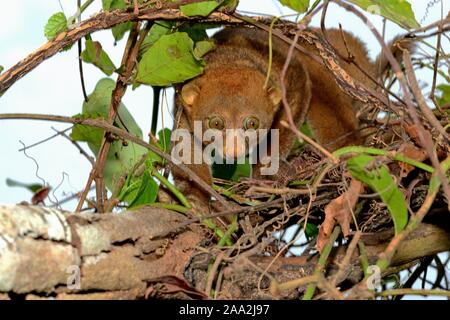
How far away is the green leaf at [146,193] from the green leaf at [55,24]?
26.9 inches

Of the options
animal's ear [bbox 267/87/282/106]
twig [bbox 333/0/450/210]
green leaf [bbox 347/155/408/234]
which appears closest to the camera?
twig [bbox 333/0/450/210]

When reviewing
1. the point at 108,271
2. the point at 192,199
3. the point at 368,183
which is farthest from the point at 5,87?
the point at 368,183

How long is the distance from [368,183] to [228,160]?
5.43 feet

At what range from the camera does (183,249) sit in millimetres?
2533

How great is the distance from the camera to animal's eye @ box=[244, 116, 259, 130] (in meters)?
3.80

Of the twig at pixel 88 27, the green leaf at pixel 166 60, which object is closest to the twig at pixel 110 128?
the twig at pixel 88 27

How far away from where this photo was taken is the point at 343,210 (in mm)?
2305

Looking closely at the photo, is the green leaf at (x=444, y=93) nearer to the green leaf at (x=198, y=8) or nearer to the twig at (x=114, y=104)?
the green leaf at (x=198, y=8)

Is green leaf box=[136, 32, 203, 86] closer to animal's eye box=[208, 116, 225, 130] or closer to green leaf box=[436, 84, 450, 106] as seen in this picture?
animal's eye box=[208, 116, 225, 130]

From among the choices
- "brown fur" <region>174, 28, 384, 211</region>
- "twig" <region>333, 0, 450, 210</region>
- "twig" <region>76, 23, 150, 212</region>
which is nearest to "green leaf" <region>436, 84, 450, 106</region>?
"brown fur" <region>174, 28, 384, 211</region>

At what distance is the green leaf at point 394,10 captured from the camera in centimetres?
235

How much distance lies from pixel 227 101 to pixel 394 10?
5.13ft

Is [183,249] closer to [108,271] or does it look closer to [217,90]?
[108,271]

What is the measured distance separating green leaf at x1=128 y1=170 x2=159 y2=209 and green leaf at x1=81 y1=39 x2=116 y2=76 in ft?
1.77
